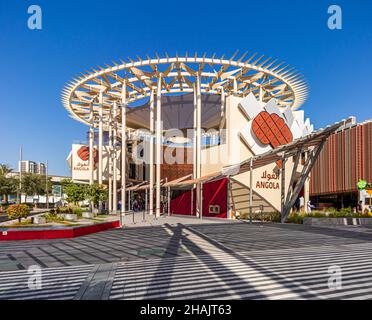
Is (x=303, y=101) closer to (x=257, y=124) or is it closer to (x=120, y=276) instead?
(x=257, y=124)

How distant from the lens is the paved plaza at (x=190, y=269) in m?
5.37

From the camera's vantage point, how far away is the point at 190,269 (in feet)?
23.1

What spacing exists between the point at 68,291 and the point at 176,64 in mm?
24656

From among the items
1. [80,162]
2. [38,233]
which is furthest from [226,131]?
[80,162]

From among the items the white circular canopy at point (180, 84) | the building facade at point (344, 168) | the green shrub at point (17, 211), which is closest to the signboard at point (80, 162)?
the white circular canopy at point (180, 84)

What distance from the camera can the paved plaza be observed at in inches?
211

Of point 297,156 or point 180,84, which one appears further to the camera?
point 180,84

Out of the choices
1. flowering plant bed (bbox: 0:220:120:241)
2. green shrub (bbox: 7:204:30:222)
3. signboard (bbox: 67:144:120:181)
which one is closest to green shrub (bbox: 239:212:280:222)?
flowering plant bed (bbox: 0:220:120:241)

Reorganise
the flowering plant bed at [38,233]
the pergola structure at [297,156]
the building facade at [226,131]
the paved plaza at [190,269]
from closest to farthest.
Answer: the paved plaza at [190,269] → the flowering plant bed at [38,233] → the pergola structure at [297,156] → the building facade at [226,131]

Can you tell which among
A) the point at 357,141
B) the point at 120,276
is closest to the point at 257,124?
the point at 357,141

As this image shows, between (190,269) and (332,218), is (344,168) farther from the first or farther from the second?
(190,269)

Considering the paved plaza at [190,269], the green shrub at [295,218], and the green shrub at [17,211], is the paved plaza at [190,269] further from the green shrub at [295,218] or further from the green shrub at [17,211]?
the green shrub at [295,218]

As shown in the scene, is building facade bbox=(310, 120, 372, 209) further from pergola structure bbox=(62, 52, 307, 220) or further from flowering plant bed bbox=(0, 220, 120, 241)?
flowering plant bed bbox=(0, 220, 120, 241)

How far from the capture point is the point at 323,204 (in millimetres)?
43375
